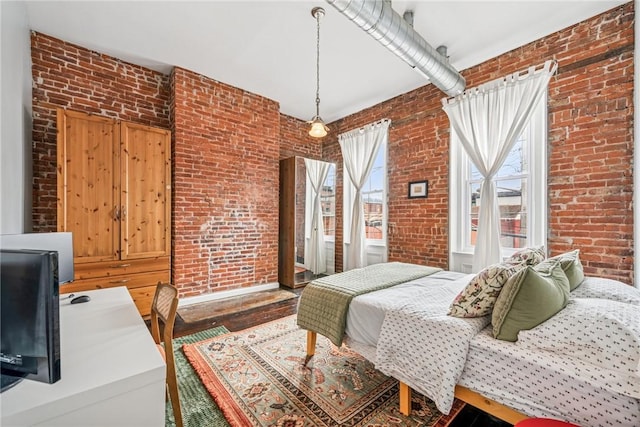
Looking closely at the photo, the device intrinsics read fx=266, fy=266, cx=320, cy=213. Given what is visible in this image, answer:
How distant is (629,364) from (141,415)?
189 cm

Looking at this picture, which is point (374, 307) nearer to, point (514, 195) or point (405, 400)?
point (405, 400)

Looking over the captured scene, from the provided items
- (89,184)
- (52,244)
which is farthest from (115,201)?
(52,244)

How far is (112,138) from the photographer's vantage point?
3.06m

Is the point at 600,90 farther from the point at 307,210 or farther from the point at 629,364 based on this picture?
the point at 307,210

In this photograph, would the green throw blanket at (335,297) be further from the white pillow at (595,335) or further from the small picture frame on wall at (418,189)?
the small picture frame on wall at (418,189)

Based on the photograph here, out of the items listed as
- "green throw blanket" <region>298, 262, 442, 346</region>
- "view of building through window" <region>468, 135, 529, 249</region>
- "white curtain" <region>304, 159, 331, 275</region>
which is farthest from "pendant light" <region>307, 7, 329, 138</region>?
"view of building through window" <region>468, 135, 529, 249</region>

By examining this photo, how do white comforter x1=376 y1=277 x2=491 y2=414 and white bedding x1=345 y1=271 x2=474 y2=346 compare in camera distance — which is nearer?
white comforter x1=376 y1=277 x2=491 y2=414

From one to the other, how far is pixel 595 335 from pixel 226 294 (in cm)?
402

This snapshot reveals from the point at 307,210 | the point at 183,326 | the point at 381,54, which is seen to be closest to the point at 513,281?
the point at 381,54

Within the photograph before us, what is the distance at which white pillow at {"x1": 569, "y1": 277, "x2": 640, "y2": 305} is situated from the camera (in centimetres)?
170

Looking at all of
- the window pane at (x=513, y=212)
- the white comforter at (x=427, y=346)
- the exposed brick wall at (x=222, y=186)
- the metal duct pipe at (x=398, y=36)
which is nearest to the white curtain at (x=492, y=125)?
the window pane at (x=513, y=212)

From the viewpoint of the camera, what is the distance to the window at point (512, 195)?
2953 millimetres

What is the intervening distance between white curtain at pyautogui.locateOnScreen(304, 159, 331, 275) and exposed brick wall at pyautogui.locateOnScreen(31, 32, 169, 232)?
2646mm

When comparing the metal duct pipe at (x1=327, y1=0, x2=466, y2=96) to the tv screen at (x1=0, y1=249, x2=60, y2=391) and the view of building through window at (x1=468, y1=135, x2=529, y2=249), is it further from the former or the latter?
the tv screen at (x1=0, y1=249, x2=60, y2=391)
